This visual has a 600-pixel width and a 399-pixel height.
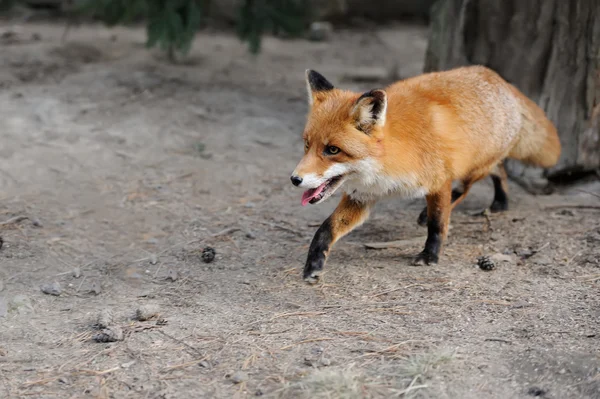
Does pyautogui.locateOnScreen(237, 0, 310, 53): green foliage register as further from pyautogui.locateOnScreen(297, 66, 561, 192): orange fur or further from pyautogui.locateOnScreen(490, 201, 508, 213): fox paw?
pyautogui.locateOnScreen(490, 201, 508, 213): fox paw

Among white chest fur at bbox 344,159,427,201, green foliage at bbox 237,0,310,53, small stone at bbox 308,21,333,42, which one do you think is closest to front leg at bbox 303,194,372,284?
white chest fur at bbox 344,159,427,201

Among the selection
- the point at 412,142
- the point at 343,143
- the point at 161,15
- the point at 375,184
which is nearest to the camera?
the point at 343,143

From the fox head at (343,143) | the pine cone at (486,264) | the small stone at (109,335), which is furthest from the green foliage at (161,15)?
the small stone at (109,335)

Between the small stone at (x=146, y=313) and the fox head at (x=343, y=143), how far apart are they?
3.26 ft

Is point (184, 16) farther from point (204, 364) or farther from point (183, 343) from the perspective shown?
point (204, 364)

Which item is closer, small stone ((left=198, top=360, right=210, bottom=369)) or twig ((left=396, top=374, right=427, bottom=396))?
twig ((left=396, top=374, right=427, bottom=396))

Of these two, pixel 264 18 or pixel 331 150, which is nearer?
pixel 331 150

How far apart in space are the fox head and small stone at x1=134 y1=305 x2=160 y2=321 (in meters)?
0.99

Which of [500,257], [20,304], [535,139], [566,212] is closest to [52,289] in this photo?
[20,304]

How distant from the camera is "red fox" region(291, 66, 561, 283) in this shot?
400 centimetres

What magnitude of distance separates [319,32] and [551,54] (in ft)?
15.9

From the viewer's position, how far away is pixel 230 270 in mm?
4582

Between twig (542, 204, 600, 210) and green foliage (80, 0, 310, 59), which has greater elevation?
green foliage (80, 0, 310, 59)

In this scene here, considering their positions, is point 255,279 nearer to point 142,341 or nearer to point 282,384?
point 142,341
